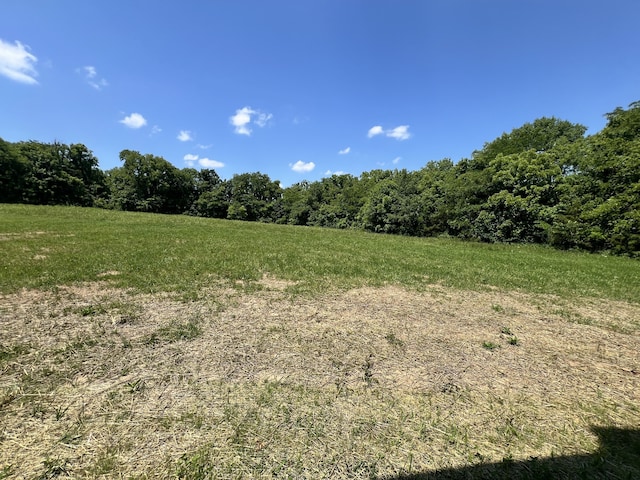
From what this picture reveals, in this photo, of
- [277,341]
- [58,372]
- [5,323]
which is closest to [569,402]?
[277,341]

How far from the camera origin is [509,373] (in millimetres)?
4359

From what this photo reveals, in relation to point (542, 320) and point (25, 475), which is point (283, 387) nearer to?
point (25, 475)

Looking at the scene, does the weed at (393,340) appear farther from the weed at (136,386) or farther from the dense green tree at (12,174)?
the dense green tree at (12,174)

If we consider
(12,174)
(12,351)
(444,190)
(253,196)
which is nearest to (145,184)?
(12,174)

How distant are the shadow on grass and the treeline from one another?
1119 inches

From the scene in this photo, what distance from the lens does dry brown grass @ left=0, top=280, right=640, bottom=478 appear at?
2711 mm

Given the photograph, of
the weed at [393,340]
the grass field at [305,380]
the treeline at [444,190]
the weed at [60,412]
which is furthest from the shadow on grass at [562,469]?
the treeline at [444,190]

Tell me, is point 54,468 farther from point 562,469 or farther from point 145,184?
point 145,184

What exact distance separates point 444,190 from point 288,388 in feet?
158

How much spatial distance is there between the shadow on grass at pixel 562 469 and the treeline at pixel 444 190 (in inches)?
1119

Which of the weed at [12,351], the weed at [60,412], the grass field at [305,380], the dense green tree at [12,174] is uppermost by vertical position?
the dense green tree at [12,174]

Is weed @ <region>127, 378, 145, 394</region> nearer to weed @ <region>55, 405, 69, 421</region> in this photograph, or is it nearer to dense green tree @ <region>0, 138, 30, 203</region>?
weed @ <region>55, 405, 69, 421</region>

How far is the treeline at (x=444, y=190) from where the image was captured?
83.1 feet

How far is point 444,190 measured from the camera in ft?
152
